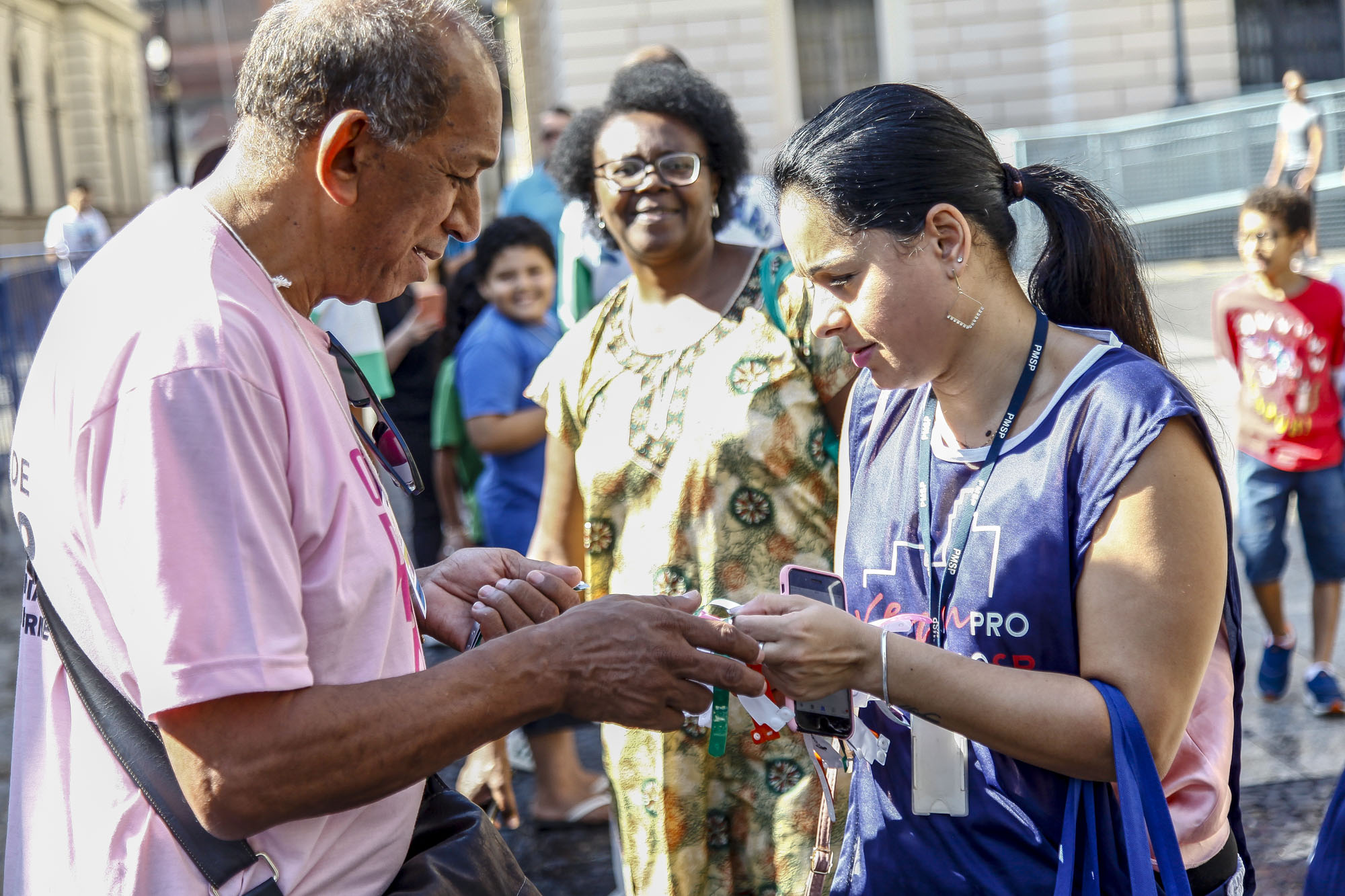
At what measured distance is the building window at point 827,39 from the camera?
68.5 ft

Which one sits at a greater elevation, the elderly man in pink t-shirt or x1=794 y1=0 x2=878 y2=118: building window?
x1=794 y1=0 x2=878 y2=118: building window

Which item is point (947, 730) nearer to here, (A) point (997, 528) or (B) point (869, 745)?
(B) point (869, 745)

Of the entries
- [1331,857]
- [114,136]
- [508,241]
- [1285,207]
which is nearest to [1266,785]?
[1331,857]

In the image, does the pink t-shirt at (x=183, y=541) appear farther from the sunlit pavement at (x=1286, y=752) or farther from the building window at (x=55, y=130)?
the building window at (x=55, y=130)

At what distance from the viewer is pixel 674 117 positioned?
11.2 ft

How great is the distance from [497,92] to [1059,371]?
0.96m

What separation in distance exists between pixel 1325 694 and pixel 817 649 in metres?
3.77

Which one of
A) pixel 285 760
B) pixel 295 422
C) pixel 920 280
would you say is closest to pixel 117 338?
pixel 295 422

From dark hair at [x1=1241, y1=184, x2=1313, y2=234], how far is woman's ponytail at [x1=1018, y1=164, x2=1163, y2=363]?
3.61 meters

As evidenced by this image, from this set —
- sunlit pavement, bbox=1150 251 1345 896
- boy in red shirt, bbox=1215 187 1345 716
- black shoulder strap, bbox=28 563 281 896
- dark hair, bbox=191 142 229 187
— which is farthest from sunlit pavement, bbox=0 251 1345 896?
dark hair, bbox=191 142 229 187

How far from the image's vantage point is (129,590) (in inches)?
55.6

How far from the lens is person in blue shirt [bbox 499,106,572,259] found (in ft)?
23.7

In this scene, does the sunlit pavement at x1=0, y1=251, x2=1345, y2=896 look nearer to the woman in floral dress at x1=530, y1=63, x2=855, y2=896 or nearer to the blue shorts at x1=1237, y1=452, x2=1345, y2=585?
the blue shorts at x1=1237, y1=452, x2=1345, y2=585

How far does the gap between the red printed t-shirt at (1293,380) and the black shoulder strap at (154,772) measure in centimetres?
465
